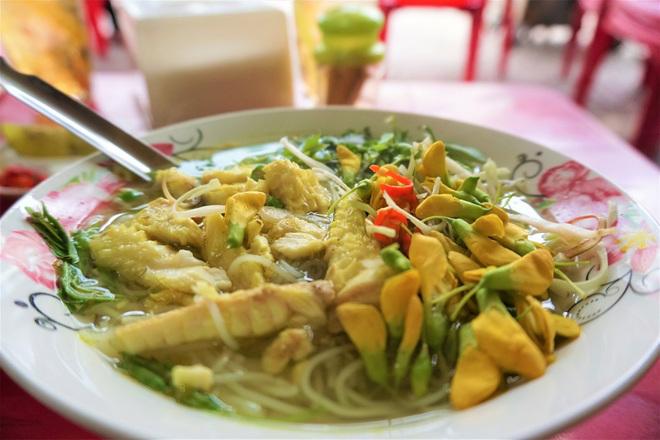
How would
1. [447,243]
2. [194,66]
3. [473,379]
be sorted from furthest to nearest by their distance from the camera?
[194,66], [447,243], [473,379]

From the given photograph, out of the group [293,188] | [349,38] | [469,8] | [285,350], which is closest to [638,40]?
[469,8]

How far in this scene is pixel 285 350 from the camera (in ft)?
2.82

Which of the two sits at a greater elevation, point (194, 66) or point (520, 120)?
point (194, 66)

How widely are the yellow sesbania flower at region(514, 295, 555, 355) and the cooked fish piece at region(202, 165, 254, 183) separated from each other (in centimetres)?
77

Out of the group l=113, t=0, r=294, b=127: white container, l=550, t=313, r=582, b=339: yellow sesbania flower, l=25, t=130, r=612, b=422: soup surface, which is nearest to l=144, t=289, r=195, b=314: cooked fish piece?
l=25, t=130, r=612, b=422: soup surface

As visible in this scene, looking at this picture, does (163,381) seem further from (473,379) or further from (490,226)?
(490,226)

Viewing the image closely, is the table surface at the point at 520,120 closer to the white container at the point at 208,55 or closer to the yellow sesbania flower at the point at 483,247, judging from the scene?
the white container at the point at 208,55

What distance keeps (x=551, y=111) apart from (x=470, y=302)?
192 cm

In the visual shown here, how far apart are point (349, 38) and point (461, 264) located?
54.4 inches

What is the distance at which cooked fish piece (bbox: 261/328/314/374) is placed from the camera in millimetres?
861

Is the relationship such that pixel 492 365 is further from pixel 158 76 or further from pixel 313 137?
pixel 158 76

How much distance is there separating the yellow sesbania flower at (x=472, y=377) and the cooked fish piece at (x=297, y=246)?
1.17ft

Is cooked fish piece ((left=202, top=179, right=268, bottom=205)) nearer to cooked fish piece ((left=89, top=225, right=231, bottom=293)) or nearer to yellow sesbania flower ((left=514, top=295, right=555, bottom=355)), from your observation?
cooked fish piece ((left=89, top=225, right=231, bottom=293))

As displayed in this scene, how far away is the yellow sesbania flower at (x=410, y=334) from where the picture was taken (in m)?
0.82
